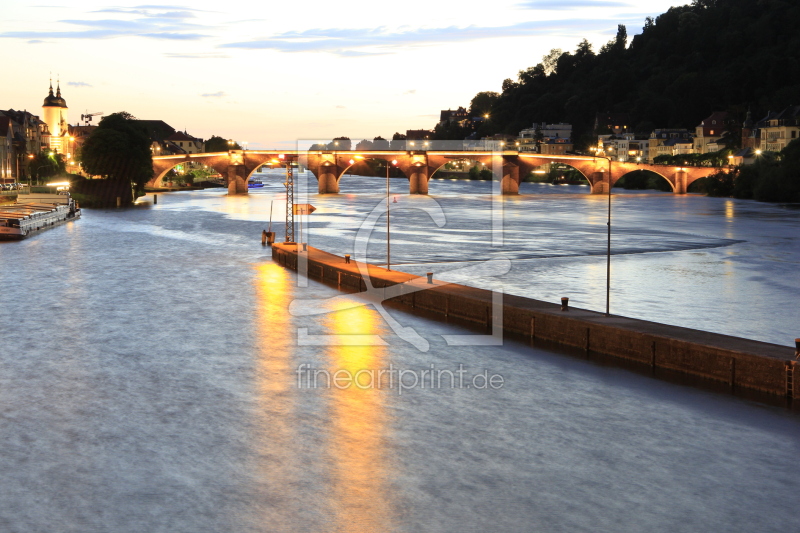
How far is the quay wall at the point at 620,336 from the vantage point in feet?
69.1

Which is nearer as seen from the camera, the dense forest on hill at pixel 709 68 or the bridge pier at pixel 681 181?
the bridge pier at pixel 681 181

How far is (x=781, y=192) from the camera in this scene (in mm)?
98562

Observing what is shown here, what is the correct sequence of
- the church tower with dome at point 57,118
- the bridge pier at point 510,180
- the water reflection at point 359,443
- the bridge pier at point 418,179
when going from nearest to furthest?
the water reflection at point 359,443
the bridge pier at point 510,180
the bridge pier at point 418,179
the church tower with dome at point 57,118

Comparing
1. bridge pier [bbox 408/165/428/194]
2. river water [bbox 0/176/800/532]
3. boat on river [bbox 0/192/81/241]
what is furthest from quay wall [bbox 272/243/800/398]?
bridge pier [bbox 408/165/428/194]

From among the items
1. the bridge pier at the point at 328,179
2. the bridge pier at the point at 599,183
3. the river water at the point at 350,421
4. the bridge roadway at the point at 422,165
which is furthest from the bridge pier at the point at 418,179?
the river water at the point at 350,421

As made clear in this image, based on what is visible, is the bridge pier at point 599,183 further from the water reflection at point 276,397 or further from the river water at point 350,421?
the water reflection at point 276,397

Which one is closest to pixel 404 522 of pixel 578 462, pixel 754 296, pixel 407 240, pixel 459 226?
pixel 578 462

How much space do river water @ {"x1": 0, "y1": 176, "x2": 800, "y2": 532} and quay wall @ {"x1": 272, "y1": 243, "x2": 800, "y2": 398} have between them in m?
0.89

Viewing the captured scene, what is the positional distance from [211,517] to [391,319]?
1736cm

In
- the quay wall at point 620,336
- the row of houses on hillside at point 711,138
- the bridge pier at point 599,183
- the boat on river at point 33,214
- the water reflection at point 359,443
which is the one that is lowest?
the water reflection at point 359,443

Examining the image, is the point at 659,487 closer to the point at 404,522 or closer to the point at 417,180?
the point at 404,522

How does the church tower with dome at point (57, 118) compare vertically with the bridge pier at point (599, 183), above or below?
above

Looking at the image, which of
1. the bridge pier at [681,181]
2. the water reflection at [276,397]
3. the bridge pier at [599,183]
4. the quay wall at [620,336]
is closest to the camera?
the water reflection at [276,397]

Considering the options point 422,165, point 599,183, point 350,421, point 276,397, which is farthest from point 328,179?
point 350,421
